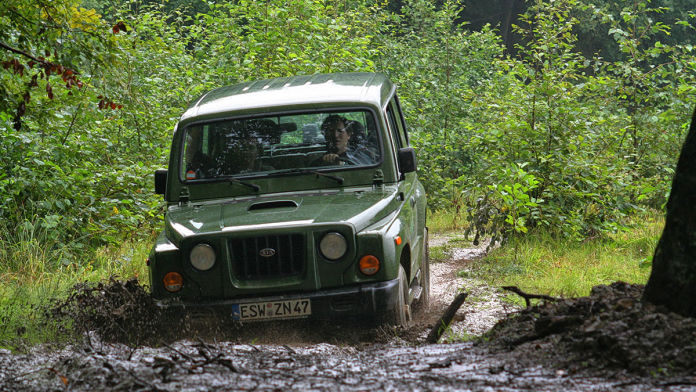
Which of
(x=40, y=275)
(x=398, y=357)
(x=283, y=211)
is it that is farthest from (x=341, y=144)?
(x=40, y=275)

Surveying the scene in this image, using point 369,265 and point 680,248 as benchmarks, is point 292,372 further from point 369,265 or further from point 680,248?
point 680,248

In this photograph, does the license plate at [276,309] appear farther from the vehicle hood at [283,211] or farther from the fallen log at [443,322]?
the fallen log at [443,322]

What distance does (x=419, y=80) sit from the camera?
1620cm

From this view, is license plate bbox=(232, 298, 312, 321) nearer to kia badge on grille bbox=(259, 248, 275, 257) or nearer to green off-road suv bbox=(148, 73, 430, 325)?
green off-road suv bbox=(148, 73, 430, 325)

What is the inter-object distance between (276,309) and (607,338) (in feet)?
7.13

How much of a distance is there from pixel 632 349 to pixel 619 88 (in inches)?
297

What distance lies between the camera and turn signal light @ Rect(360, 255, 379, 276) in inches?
200

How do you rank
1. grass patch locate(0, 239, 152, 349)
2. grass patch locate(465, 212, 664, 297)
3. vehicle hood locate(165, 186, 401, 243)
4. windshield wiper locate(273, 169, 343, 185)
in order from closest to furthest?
vehicle hood locate(165, 186, 401, 243) < grass patch locate(0, 239, 152, 349) < windshield wiper locate(273, 169, 343, 185) < grass patch locate(465, 212, 664, 297)

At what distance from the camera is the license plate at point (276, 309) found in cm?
504

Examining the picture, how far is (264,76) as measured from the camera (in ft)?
39.5

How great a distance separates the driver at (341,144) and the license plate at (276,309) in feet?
4.52

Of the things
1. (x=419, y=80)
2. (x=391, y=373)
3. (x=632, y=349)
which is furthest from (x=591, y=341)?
(x=419, y=80)

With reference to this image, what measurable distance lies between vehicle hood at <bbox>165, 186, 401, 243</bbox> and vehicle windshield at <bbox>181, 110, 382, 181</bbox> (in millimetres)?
260

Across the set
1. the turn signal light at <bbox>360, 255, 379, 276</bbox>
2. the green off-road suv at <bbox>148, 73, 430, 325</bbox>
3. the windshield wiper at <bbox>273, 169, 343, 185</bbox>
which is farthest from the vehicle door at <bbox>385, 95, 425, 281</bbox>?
the turn signal light at <bbox>360, 255, 379, 276</bbox>
